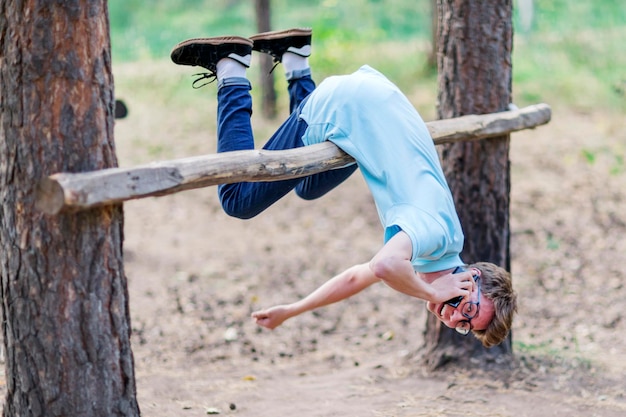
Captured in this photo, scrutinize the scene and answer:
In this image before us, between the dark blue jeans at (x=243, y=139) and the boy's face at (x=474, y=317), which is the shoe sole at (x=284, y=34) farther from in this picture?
the boy's face at (x=474, y=317)

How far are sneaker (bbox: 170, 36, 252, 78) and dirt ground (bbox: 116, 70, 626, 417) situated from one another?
1.97 metres

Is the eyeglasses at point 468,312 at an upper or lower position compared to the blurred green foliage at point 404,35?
lower

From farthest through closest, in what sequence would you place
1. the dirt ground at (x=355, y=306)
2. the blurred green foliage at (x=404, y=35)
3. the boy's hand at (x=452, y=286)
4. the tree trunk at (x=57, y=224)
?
the blurred green foliage at (x=404, y=35)
the dirt ground at (x=355, y=306)
the boy's hand at (x=452, y=286)
the tree trunk at (x=57, y=224)

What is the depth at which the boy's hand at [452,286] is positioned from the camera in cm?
354

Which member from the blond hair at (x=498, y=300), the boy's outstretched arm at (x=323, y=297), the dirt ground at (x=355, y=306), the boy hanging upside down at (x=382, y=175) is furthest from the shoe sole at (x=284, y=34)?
the dirt ground at (x=355, y=306)

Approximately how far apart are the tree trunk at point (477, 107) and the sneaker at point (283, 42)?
1.12m

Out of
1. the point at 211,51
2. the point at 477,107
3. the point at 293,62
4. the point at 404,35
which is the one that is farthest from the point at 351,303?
the point at 404,35

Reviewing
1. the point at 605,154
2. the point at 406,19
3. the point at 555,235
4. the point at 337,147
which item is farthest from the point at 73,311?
the point at 406,19

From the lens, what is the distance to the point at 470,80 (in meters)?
4.81

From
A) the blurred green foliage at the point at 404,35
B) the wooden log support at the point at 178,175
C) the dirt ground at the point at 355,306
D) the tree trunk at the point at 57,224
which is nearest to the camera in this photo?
the wooden log support at the point at 178,175

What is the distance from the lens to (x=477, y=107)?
4.82 m

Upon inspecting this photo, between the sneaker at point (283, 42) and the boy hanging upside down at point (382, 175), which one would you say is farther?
the sneaker at point (283, 42)

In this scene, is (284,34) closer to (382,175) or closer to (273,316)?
(382,175)

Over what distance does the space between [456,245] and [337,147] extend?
2.37 feet
